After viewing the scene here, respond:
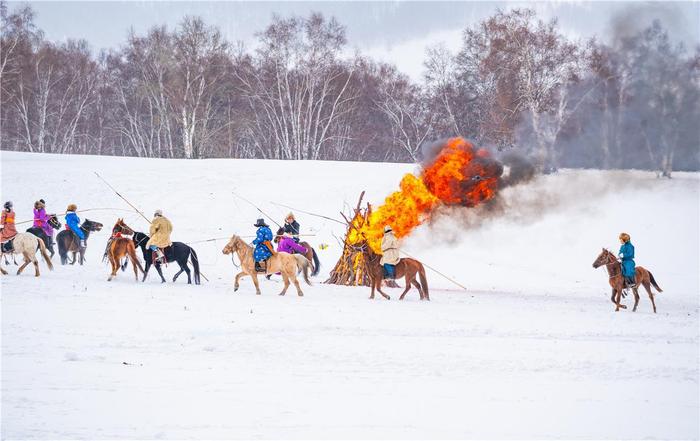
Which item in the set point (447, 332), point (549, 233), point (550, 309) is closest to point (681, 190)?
point (549, 233)

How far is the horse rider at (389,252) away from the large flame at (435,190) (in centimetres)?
147

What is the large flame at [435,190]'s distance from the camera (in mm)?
18453

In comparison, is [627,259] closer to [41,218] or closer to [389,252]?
[389,252]

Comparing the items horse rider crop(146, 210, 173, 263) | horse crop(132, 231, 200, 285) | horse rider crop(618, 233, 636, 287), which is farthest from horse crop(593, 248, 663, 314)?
horse rider crop(146, 210, 173, 263)

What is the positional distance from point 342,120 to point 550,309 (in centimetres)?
3809

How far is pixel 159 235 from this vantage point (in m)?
17.0

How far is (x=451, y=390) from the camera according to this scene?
941 cm

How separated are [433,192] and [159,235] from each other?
754 centimetres

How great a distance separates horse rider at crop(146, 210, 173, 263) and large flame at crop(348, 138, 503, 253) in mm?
5147

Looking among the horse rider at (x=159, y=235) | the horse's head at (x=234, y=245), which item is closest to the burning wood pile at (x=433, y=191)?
the horse's head at (x=234, y=245)

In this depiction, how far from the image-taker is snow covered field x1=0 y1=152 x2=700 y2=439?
8.02 meters

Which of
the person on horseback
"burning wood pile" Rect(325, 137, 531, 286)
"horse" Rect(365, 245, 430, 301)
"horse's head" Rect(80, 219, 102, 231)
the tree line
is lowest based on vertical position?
"horse" Rect(365, 245, 430, 301)

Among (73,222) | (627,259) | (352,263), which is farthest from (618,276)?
(73,222)

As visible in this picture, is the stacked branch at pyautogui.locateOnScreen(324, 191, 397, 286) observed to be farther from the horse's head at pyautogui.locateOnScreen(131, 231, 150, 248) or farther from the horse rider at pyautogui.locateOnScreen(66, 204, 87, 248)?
the horse rider at pyautogui.locateOnScreen(66, 204, 87, 248)
